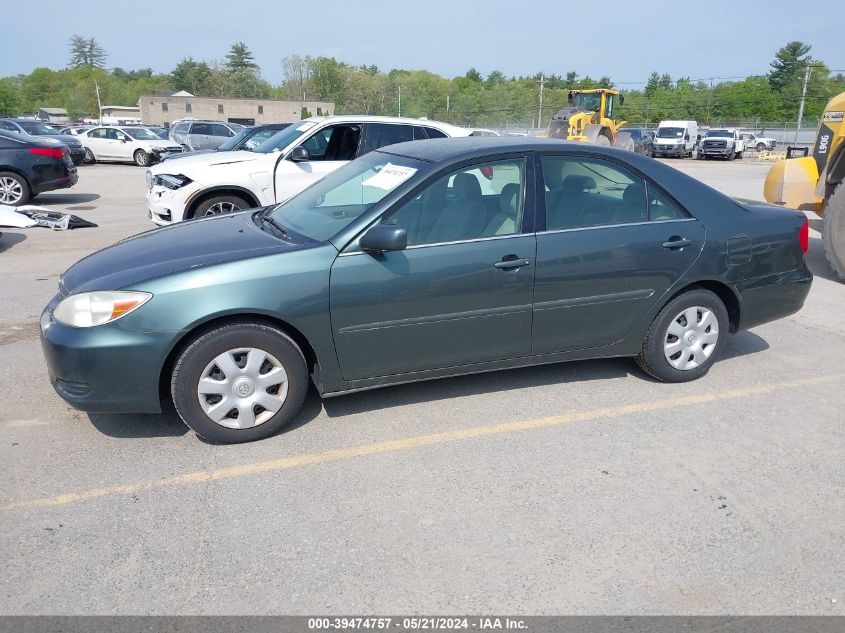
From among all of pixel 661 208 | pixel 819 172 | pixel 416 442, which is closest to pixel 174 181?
pixel 416 442

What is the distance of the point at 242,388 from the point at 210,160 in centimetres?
586

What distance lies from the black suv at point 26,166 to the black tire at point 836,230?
41.0ft

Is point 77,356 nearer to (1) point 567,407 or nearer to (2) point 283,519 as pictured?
(2) point 283,519

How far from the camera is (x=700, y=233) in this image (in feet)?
15.2

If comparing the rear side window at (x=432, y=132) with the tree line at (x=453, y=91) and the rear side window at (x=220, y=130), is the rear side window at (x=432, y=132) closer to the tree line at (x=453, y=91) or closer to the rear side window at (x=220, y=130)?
the rear side window at (x=220, y=130)

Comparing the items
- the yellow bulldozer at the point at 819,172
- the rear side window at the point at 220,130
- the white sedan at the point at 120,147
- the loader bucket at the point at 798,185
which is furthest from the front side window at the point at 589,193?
the rear side window at the point at 220,130

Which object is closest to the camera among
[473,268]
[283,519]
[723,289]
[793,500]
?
[283,519]

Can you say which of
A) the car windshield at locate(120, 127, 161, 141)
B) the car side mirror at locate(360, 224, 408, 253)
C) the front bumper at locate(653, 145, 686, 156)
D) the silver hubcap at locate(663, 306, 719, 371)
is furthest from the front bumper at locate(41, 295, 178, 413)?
the front bumper at locate(653, 145, 686, 156)

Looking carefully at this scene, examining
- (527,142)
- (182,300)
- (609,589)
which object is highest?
(527,142)

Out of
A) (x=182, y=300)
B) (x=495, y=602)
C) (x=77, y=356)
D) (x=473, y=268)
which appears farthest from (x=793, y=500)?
(x=77, y=356)

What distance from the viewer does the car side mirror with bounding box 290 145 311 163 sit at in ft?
28.4

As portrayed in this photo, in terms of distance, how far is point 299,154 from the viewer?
8.67 m

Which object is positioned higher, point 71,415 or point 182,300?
point 182,300

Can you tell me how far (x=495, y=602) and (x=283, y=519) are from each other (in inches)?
42.1
